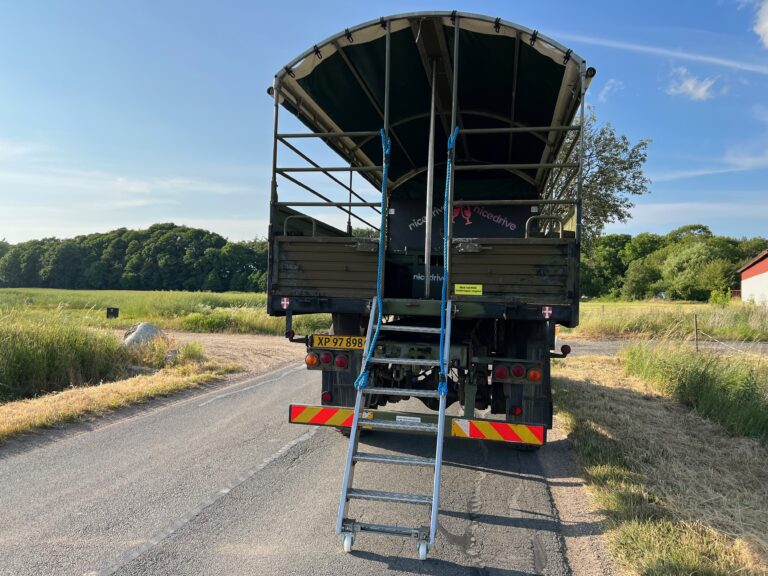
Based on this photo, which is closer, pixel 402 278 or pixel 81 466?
pixel 81 466

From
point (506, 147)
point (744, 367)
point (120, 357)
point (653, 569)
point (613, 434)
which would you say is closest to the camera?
point (653, 569)

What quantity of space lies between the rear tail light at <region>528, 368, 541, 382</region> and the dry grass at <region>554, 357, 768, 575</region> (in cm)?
89

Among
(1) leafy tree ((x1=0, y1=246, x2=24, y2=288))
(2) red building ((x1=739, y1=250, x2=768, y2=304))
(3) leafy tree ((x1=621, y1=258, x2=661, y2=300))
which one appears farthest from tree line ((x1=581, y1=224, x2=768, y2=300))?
(1) leafy tree ((x1=0, y1=246, x2=24, y2=288))

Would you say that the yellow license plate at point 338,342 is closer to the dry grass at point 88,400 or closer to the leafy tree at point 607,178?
the dry grass at point 88,400

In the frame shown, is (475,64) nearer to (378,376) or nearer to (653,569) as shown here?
(378,376)

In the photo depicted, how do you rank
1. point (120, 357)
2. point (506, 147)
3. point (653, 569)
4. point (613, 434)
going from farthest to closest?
point (120, 357) → point (506, 147) → point (613, 434) → point (653, 569)

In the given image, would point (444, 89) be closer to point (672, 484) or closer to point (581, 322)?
point (672, 484)

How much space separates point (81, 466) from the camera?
14.5 feet

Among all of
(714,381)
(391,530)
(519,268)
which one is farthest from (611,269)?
(391,530)

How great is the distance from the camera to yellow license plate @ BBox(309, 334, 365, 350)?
4664 millimetres

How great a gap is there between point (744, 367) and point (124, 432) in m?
8.69

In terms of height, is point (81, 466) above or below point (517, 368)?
below

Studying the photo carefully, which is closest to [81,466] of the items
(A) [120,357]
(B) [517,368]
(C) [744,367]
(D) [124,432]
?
(D) [124,432]

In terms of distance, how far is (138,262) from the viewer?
227 ft
